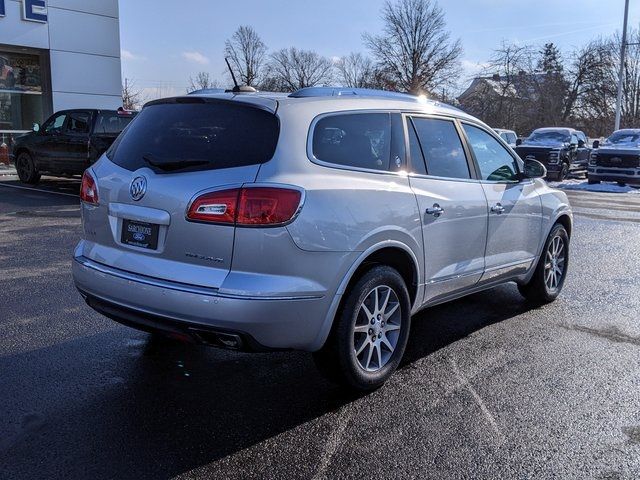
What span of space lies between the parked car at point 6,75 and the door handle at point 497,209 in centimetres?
2135

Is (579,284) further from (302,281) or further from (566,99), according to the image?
(566,99)

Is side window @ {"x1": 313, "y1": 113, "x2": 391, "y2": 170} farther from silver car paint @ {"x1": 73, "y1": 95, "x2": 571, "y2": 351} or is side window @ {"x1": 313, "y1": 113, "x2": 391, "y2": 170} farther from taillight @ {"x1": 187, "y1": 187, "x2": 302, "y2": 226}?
taillight @ {"x1": 187, "y1": 187, "x2": 302, "y2": 226}

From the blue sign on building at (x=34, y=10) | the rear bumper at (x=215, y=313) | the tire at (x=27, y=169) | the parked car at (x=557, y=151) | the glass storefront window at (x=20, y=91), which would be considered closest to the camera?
the rear bumper at (x=215, y=313)

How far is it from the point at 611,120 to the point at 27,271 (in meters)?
52.3

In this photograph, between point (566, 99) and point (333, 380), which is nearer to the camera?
point (333, 380)

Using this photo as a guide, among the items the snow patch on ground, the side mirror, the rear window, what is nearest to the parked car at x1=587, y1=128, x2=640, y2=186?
the snow patch on ground

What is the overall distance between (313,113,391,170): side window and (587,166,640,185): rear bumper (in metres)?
18.7

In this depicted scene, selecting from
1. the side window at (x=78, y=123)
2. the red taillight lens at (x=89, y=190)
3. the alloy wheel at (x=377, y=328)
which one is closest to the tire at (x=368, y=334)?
the alloy wheel at (x=377, y=328)

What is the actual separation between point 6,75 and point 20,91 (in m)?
0.68

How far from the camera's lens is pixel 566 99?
5203 cm

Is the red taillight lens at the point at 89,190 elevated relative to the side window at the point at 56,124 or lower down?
lower down

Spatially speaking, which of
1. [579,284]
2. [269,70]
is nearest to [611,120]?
[269,70]

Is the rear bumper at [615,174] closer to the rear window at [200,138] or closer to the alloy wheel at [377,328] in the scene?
the alloy wheel at [377,328]

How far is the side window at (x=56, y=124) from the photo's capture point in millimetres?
14523
